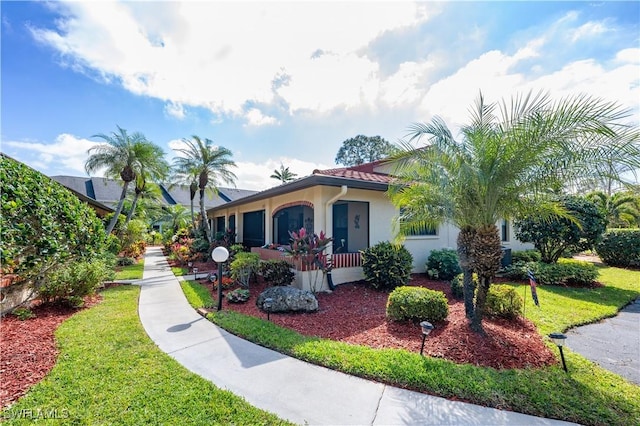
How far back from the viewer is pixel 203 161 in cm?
1719

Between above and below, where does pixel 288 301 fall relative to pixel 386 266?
below

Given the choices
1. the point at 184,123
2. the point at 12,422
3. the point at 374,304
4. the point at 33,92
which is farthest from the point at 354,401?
the point at 184,123

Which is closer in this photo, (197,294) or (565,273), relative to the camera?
(197,294)

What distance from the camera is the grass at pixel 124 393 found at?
9.43ft

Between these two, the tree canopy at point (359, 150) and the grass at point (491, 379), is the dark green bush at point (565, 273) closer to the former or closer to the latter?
the grass at point (491, 379)

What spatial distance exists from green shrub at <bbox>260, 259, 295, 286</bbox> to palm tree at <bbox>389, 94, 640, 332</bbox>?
4.26 metres

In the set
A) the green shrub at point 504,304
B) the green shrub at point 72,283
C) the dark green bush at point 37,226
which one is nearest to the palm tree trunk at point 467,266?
the green shrub at point 504,304

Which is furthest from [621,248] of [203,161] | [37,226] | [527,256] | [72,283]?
[203,161]

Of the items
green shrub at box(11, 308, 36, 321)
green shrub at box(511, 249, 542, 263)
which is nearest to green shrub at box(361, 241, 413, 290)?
green shrub at box(511, 249, 542, 263)

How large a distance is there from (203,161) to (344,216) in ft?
34.7

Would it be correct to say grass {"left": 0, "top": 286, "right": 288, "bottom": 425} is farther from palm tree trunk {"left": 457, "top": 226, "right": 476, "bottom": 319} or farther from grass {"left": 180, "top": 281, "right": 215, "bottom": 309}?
palm tree trunk {"left": 457, "top": 226, "right": 476, "bottom": 319}

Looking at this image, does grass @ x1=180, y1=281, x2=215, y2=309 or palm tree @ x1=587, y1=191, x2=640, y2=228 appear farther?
palm tree @ x1=587, y1=191, x2=640, y2=228

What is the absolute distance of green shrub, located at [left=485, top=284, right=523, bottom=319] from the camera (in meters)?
5.70

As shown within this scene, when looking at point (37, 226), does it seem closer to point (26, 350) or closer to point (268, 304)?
point (26, 350)
